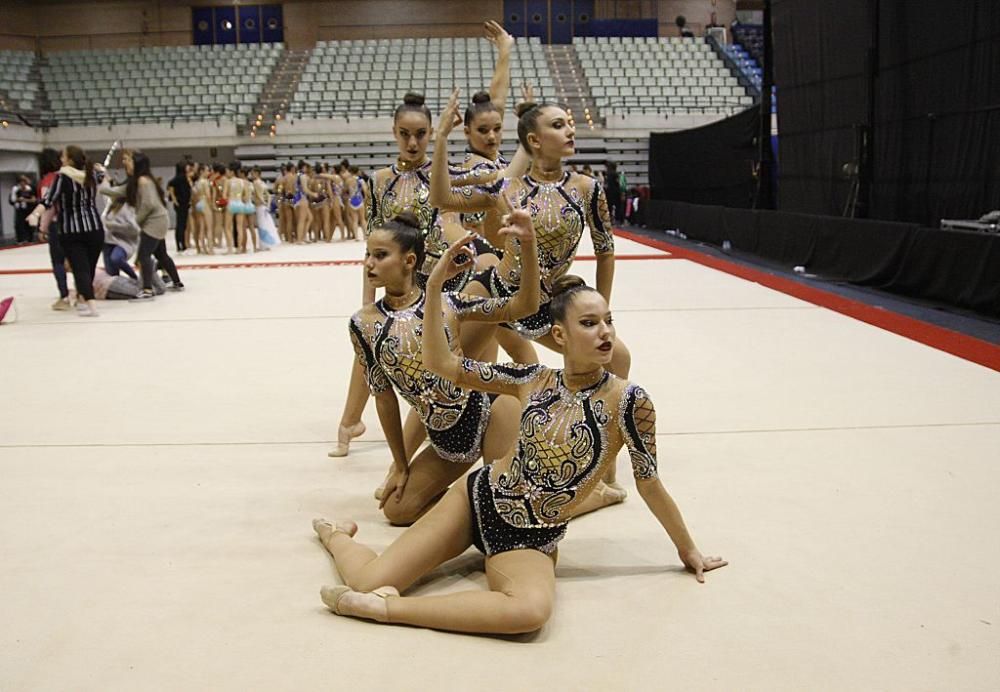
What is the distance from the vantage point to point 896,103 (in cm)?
1021

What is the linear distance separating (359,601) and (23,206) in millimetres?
19194

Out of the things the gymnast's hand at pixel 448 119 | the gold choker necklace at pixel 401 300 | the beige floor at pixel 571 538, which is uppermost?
the gymnast's hand at pixel 448 119

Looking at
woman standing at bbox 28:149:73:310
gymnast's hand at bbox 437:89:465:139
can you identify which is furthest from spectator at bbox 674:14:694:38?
gymnast's hand at bbox 437:89:465:139

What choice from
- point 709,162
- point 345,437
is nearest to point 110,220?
point 345,437

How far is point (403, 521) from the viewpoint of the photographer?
3.26 meters

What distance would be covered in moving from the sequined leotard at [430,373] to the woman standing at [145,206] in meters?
6.58

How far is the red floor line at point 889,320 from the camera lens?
Answer: 5.99 m

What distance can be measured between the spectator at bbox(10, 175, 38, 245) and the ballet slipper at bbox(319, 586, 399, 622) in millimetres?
17553

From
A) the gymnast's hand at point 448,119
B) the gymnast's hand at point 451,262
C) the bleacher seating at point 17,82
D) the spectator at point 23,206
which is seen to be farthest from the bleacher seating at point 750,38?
the gymnast's hand at point 451,262

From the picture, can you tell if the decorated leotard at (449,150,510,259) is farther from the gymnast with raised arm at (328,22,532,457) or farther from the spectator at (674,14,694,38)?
the spectator at (674,14,694,38)

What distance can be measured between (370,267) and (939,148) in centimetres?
792

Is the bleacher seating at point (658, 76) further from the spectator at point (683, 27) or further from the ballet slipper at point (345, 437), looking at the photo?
the ballet slipper at point (345, 437)

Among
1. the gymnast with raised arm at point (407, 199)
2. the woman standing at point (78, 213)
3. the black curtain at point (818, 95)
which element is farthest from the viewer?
the black curtain at point (818, 95)

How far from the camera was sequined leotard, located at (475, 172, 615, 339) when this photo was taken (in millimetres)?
3607
